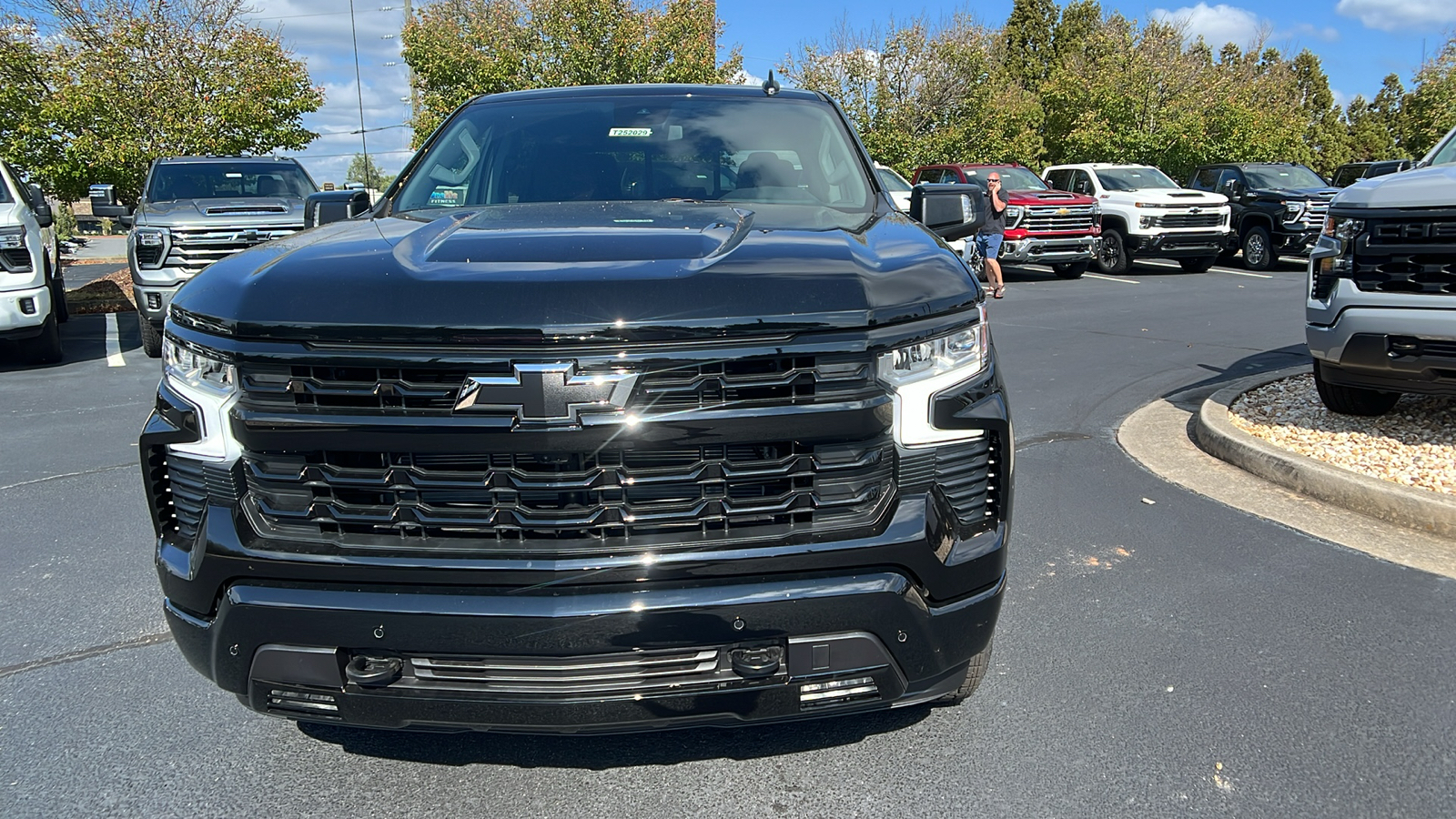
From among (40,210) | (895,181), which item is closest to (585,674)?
(40,210)

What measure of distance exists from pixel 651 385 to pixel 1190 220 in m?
17.7

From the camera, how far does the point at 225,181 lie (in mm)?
11078

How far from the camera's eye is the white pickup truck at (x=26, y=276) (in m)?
8.56

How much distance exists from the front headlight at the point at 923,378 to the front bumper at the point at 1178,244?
16.7 metres

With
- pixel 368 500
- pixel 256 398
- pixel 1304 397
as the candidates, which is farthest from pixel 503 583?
pixel 1304 397

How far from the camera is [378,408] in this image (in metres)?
2.13

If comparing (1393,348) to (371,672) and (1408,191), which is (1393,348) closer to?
(1408,191)

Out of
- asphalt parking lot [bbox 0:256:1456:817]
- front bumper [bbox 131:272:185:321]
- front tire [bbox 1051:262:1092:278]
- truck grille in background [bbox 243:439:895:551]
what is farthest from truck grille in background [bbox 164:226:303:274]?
front tire [bbox 1051:262:1092:278]

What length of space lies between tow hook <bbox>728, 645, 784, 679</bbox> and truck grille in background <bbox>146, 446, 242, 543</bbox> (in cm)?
114

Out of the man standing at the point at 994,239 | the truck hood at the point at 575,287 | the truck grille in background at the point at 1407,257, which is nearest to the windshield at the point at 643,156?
the truck hood at the point at 575,287

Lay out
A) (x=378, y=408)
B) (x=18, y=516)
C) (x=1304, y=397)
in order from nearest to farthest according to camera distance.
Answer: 1. (x=378, y=408)
2. (x=18, y=516)
3. (x=1304, y=397)

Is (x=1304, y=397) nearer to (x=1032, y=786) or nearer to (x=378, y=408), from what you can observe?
(x=1032, y=786)

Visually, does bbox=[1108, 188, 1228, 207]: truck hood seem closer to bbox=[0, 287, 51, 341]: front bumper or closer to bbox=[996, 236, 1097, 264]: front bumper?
bbox=[996, 236, 1097, 264]: front bumper

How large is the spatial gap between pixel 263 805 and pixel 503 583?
108cm
